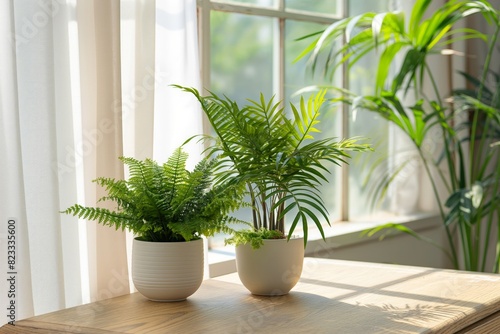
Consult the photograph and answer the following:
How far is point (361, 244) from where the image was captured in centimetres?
394

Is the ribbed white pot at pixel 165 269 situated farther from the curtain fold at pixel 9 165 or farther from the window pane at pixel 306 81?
the window pane at pixel 306 81

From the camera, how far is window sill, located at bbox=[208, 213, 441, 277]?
3059 mm

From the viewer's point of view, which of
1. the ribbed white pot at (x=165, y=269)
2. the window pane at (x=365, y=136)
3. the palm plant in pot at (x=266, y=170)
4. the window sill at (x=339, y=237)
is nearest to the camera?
the ribbed white pot at (x=165, y=269)

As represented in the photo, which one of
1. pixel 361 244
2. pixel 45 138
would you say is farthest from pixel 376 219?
pixel 45 138

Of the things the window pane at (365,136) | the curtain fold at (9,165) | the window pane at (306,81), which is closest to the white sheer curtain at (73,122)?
the curtain fold at (9,165)

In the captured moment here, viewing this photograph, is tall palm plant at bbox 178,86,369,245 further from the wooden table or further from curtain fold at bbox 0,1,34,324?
curtain fold at bbox 0,1,34,324

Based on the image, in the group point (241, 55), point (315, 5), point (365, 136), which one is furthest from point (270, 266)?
point (365, 136)

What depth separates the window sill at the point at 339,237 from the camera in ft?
10.0

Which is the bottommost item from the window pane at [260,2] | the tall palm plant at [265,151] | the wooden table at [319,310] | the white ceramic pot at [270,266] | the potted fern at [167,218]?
the wooden table at [319,310]

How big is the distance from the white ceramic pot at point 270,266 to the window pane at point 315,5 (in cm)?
181

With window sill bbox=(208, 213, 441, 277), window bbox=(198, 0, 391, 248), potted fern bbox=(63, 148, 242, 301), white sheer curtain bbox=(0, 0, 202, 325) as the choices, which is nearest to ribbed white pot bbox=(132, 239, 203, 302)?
potted fern bbox=(63, 148, 242, 301)

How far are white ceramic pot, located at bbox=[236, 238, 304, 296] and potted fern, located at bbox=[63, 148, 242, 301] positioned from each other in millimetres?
113

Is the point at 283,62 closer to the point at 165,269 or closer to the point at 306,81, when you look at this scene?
the point at 306,81

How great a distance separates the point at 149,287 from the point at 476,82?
2.56m
